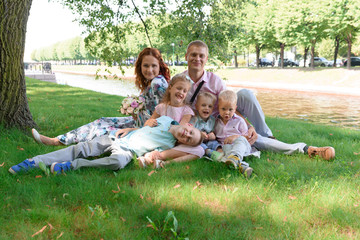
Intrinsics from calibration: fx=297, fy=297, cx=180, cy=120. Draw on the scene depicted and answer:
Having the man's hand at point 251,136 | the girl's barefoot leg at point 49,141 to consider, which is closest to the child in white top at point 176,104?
the man's hand at point 251,136

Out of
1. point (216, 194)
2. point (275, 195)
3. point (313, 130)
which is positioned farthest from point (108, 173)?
point (313, 130)

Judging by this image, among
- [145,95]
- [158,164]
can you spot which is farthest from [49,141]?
[158,164]

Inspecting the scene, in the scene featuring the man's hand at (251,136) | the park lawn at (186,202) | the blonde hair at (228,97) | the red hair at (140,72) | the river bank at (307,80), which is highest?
the red hair at (140,72)

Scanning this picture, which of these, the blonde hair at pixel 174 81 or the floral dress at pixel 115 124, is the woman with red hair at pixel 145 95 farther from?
the blonde hair at pixel 174 81

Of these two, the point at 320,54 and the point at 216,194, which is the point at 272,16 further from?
the point at 216,194

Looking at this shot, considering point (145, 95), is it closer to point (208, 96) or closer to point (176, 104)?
point (176, 104)

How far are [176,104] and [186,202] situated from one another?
183 centimetres

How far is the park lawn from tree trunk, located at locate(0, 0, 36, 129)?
148cm

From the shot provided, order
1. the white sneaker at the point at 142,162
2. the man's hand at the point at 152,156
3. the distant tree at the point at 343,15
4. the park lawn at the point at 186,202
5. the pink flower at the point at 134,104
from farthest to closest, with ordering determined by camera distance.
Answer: the distant tree at the point at 343,15 < the pink flower at the point at 134,104 < the man's hand at the point at 152,156 < the white sneaker at the point at 142,162 < the park lawn at the point at 186,202

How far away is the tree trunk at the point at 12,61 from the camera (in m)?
4.62

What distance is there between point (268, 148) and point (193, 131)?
1.34 metres

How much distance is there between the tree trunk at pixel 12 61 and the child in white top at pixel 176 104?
2.46 m

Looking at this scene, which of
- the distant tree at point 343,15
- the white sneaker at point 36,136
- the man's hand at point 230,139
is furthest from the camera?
the distant tree at point 343,15

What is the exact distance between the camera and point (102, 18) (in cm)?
843
